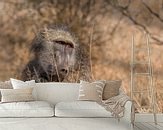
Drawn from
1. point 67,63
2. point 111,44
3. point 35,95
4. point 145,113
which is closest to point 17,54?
point 67,63

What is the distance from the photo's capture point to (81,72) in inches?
224

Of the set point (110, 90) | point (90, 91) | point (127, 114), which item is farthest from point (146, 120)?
point (127, 114)

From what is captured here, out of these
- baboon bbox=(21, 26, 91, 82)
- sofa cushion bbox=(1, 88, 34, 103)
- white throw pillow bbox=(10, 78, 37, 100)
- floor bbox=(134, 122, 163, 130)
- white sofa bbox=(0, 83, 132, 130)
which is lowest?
floor bbox=(134, 122, 163, 130)

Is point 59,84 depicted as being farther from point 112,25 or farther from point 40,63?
point 112,25

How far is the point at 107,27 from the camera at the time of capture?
5.73 meters

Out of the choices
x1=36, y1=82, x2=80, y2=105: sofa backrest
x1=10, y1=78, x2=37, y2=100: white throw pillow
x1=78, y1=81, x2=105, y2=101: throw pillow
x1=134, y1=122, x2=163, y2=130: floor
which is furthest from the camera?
x1=134, y1=122, x2=163, y2=130: floor

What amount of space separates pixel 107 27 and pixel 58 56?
954 mm

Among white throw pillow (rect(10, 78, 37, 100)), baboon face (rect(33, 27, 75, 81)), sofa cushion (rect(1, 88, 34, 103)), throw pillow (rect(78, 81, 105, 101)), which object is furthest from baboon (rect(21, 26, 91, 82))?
sofa cushion (rect(1, 88, 34, 103))

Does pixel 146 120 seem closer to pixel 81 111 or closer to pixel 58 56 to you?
pixel 58 56

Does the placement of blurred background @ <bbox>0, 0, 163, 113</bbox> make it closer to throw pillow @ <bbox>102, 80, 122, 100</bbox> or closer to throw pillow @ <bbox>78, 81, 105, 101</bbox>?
throw pillow @ <bbox>102, 80, 122, 100</bbox>

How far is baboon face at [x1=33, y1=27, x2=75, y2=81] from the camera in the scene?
5680mm

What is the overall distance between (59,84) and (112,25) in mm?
1512

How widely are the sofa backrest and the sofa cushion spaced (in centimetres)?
36

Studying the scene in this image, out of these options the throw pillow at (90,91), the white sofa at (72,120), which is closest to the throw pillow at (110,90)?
the throw pillow at (90,91)
